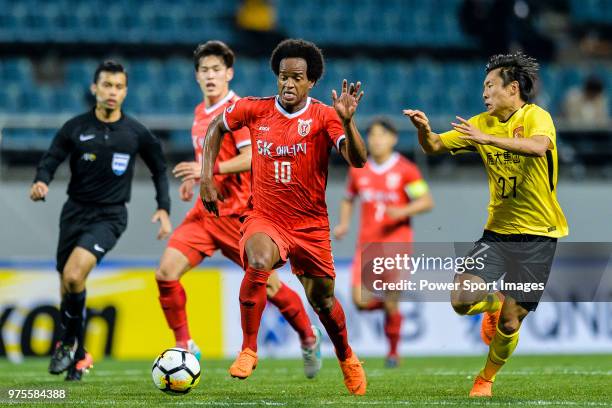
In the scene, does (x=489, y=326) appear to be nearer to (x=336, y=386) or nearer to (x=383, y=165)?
(x=336, y=386)

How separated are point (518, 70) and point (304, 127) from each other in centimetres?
144

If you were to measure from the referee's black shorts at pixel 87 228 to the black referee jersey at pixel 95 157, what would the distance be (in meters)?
0.06

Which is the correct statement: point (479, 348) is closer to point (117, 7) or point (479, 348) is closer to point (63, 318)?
point (63, 318)

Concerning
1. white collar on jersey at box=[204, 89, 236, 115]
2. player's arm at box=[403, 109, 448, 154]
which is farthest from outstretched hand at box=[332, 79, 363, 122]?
white collar on jersey at box=[204, 89, 236, 115]

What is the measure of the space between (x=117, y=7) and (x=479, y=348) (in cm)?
814

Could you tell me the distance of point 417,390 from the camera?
25.3ft

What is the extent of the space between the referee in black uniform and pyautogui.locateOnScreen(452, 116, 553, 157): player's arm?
306 cm

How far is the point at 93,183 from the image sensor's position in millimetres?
8805

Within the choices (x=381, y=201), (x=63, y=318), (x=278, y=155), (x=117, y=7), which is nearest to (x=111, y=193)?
(x=63, y=318)

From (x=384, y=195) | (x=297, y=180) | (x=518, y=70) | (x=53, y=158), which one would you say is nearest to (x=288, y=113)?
(x=297, y=180)

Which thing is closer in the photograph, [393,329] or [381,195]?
[393,329]

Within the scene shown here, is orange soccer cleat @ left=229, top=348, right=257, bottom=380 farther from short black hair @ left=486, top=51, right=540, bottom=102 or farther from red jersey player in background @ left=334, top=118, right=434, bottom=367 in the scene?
red jersey player in background @ left=334, top=118, right=434, bottom=367

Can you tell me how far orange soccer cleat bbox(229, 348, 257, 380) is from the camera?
658cm

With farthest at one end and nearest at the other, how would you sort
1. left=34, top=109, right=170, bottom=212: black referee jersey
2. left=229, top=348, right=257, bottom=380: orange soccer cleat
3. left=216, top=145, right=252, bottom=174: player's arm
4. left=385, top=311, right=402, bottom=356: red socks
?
1. left=385, top=311, right=402, bottom=356: red socks
2. left=34, top=109, right=170, bottom=212: black referee jersey
3. left=216, top=145, right=252, bottom=174: player's arm
4. left=229, top=348, right=257, bottom=380: orange soccer cleat
